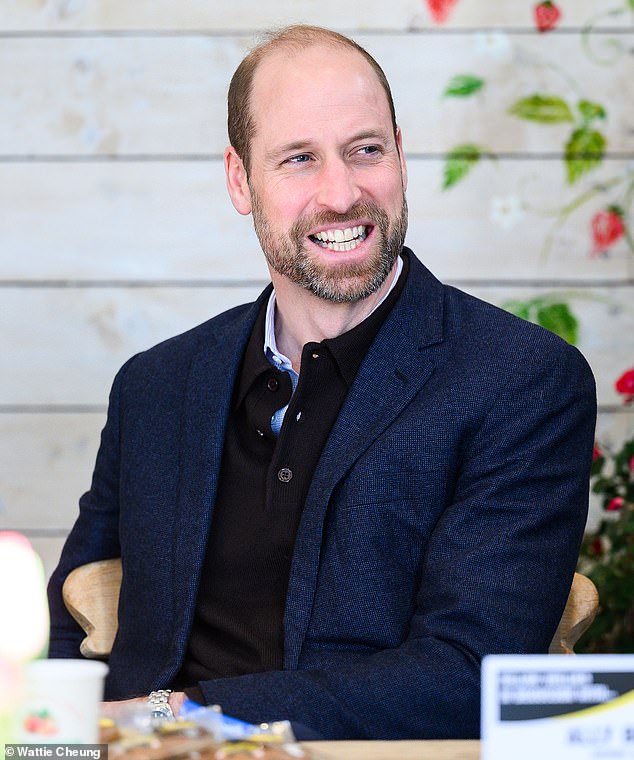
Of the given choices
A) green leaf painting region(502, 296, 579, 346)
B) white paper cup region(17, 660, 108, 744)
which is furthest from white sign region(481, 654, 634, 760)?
green leaf painting region(502, 296, 579, 346)

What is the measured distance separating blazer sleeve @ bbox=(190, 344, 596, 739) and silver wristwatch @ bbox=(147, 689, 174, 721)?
0.08 metres

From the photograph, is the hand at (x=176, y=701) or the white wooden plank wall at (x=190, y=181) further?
the white wooden plank wall at (x=190, y=181)

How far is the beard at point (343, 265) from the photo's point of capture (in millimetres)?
1688

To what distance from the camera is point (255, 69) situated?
5.91 feet

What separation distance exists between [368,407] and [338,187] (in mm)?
324

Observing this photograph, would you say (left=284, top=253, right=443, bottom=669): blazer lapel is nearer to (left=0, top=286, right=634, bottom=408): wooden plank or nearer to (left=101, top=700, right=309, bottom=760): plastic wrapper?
(left=101, top=700, right=309, bottom=760): plastic wrapper

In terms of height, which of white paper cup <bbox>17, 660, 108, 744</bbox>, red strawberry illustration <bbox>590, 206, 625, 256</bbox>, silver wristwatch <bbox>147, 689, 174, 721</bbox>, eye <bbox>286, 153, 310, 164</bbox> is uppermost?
eye <bbox>286, 153, 310, 164</bbox>

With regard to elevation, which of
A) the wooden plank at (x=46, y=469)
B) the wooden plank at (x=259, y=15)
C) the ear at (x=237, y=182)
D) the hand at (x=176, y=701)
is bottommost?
the wooden plank at (x=46, y=469)

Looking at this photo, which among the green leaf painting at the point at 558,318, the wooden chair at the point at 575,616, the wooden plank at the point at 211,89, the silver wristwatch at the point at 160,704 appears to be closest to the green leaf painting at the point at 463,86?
the wooden plank at the point at 211,89

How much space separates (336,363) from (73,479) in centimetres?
114

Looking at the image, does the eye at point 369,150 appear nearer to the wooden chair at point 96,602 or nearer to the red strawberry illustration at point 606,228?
the wooden chair at point 96,602

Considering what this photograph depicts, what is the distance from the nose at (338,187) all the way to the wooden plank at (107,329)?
91cm

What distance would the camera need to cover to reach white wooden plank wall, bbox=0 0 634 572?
2521mm

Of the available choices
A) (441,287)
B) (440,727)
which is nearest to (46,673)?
(440,727)
